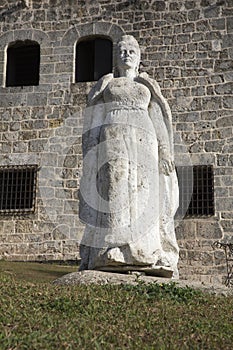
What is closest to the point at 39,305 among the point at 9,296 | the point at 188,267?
the point at 9,296

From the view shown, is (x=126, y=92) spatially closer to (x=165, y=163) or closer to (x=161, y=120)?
(x=161, y=120)

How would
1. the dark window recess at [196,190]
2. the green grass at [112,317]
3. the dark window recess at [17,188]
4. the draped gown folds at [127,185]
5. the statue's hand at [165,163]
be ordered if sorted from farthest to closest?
the dark window recess at [17,188] → the dark window recess at [196,190] → the statue's hand at [165,163] → the draped gown folds at [127,185] → the green grass at [112,317]

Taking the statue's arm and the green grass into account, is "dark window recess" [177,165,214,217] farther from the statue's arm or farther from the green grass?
the green grass

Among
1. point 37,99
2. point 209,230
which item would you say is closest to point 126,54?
point 209,230

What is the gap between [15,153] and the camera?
1488 centimetres

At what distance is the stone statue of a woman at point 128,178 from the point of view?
742 centimetres

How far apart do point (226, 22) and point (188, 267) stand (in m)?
5.25

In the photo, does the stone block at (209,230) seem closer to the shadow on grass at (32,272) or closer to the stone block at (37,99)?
the shadow on grass at (32,272)

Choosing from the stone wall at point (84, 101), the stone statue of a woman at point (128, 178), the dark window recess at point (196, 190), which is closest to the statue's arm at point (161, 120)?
the stone statue of a woman at point (128, 178)

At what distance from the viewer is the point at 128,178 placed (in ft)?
24.9

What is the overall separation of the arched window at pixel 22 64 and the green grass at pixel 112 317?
9.47 metres

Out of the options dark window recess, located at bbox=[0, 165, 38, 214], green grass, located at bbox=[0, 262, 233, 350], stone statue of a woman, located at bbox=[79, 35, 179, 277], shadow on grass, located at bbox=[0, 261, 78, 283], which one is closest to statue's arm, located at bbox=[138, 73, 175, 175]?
stone statue of a woman, located at bbox=[79, 35, 179, 277]

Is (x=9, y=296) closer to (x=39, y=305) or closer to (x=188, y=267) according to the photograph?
(x=39, y=305)

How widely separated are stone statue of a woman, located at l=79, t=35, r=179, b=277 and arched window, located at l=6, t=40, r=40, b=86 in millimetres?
8048
